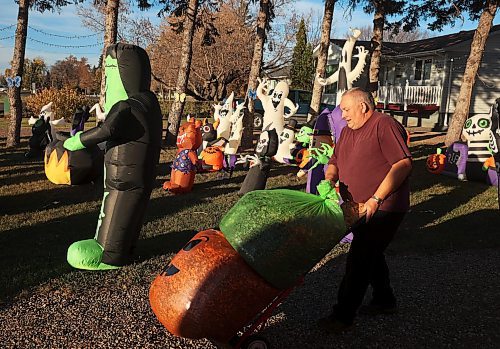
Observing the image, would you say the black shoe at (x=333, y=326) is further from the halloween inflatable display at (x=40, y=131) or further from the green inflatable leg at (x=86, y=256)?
the halloween inflatable display at (x=40, y=131)

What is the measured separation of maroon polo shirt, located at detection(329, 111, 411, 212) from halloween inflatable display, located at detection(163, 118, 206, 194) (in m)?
4.80

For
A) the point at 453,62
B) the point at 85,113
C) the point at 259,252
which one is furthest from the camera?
the point at 453,62

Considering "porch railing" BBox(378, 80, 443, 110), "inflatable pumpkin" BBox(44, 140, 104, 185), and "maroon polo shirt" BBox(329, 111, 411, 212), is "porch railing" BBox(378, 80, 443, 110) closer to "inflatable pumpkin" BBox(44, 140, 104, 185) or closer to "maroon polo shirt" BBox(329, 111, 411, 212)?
"inflatable pumpkin" BBox(44, 140, 104, 185)

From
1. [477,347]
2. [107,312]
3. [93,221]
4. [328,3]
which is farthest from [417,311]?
[328,3]

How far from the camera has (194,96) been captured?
111 ft

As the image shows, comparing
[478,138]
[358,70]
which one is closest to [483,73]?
[478,138]

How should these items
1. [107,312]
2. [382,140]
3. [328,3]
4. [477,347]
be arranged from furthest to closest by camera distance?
[328,3]
[107,312]
[477,347]
[382,140]

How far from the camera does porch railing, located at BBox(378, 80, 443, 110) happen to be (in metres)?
22.9

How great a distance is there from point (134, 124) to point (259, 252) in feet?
6.70

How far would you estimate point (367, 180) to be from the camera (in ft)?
10.6

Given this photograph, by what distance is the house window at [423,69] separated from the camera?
2492cm

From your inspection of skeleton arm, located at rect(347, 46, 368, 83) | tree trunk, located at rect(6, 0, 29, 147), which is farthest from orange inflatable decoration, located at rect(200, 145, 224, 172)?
tree trunk, located at rect(6, 0, 29, 147)

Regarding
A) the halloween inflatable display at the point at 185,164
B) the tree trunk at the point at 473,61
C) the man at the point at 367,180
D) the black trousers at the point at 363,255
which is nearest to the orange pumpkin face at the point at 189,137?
the halloween inflatable display at the point at 185,164

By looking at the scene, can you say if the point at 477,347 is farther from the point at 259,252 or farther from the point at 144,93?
the point at 144,93
